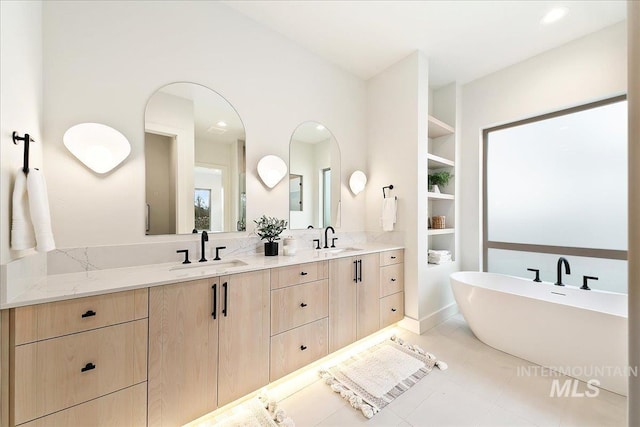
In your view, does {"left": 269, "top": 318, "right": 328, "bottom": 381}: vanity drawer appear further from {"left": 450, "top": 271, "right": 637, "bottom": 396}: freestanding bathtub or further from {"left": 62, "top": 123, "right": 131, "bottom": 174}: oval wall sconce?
{"left": 62, "top": 123, "right": 131, "bottom": 174}: oval wall sconce

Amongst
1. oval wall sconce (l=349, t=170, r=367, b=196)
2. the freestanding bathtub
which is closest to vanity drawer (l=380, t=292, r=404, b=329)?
the freestanding bathtub

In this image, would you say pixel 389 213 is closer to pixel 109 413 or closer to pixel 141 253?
pixel 141 253

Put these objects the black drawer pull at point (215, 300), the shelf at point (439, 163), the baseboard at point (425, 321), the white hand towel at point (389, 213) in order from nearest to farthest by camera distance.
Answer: the black drawer pull at point (215, 300) → the baseboard at point (425, 321) → the white hand towel at point (389, 213) → the shelf at point (439, 163)

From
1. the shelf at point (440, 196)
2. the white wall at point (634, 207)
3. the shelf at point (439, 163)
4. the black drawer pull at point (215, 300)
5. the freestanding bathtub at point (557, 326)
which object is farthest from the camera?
the shelf at point (439, 163)

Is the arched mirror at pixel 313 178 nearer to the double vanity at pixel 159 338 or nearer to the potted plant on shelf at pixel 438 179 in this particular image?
the double vanity at pixel 159 338

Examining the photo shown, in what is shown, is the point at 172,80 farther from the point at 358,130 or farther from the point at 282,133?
the point at 358,130

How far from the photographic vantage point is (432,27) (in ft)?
7.70

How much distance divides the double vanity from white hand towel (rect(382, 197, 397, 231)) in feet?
3.44

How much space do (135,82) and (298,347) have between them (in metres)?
2.25

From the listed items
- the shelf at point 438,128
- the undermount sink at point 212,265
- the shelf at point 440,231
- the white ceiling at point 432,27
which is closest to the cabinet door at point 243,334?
the undermount sink at point 212,265

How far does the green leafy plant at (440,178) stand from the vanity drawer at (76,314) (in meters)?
3.21

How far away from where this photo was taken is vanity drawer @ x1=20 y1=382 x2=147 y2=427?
Answer: 1.07m

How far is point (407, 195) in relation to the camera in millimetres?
2725

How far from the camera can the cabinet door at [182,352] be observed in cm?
128
